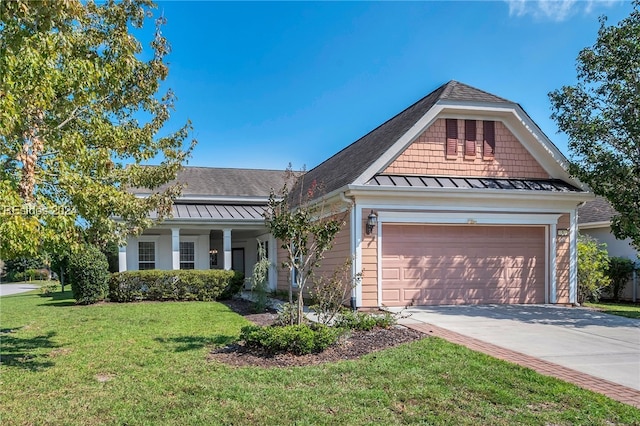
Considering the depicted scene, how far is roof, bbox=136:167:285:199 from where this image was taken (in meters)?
21.1

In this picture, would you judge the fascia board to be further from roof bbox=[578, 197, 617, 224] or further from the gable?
the gable

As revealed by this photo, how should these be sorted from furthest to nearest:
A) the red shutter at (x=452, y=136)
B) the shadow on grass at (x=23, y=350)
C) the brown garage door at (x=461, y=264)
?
the red shutter at (x=452, y=136) → the brown garage door at (x=461, y=264) → the shadow on grass at (x=23, y=350)

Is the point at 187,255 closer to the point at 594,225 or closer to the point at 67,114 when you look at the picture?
the point at 67,114

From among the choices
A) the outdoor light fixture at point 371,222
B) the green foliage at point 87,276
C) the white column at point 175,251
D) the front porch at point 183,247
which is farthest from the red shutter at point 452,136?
the green foliage at point 87,276

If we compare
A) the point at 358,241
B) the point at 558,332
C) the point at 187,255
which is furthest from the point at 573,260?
the point at 187,255

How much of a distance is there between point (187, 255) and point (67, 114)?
44.6ft

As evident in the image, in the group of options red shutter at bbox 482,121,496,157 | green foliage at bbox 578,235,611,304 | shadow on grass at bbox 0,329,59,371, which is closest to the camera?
shadow on grass at bbox 0,329,59,371

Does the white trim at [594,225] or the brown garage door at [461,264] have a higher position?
the white trim at [594,225]

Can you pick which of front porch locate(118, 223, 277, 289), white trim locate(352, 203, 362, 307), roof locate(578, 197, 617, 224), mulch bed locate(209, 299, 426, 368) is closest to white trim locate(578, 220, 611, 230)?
roof locate(578, 197, 617, 224)

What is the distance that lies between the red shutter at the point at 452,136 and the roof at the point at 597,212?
29.6 ft

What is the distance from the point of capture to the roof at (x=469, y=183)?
1153cm

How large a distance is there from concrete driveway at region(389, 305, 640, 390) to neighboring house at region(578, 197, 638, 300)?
24.9 feet

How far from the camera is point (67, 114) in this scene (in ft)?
22.8

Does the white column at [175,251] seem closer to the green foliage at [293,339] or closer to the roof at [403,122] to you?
the roof at [403,122]
